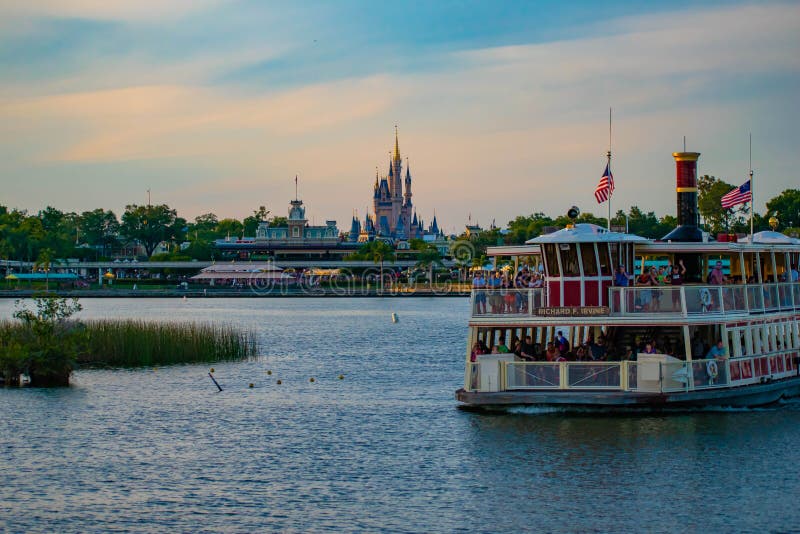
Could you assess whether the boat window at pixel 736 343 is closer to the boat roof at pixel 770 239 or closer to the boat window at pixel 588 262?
the boat window at pixel 588 262

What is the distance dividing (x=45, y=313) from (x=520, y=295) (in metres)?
22.7

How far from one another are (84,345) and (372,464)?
81.1 ft

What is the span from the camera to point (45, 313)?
165 ft

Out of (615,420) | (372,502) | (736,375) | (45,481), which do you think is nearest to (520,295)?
(615,420)

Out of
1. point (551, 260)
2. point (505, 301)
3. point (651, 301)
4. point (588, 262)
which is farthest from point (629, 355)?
point (505, 301)

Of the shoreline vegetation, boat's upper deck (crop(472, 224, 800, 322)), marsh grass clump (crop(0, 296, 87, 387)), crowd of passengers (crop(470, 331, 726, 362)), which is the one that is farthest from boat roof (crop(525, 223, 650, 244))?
the shoreline vegetation

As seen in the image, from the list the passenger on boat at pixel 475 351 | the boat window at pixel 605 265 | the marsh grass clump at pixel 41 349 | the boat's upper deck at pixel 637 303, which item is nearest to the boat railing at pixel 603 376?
the passenger on boat at pixel 475 351

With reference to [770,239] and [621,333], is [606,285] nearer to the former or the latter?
[621,333]

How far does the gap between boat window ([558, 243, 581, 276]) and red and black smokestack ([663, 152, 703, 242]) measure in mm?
6265

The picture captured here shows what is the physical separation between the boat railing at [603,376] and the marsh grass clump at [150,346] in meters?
25.3

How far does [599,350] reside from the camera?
3725 centimetres

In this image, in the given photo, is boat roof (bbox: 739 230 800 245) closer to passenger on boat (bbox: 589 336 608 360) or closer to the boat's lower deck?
the boat's lower deck

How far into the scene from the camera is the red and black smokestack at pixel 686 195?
140ft

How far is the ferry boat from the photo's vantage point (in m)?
36.4
